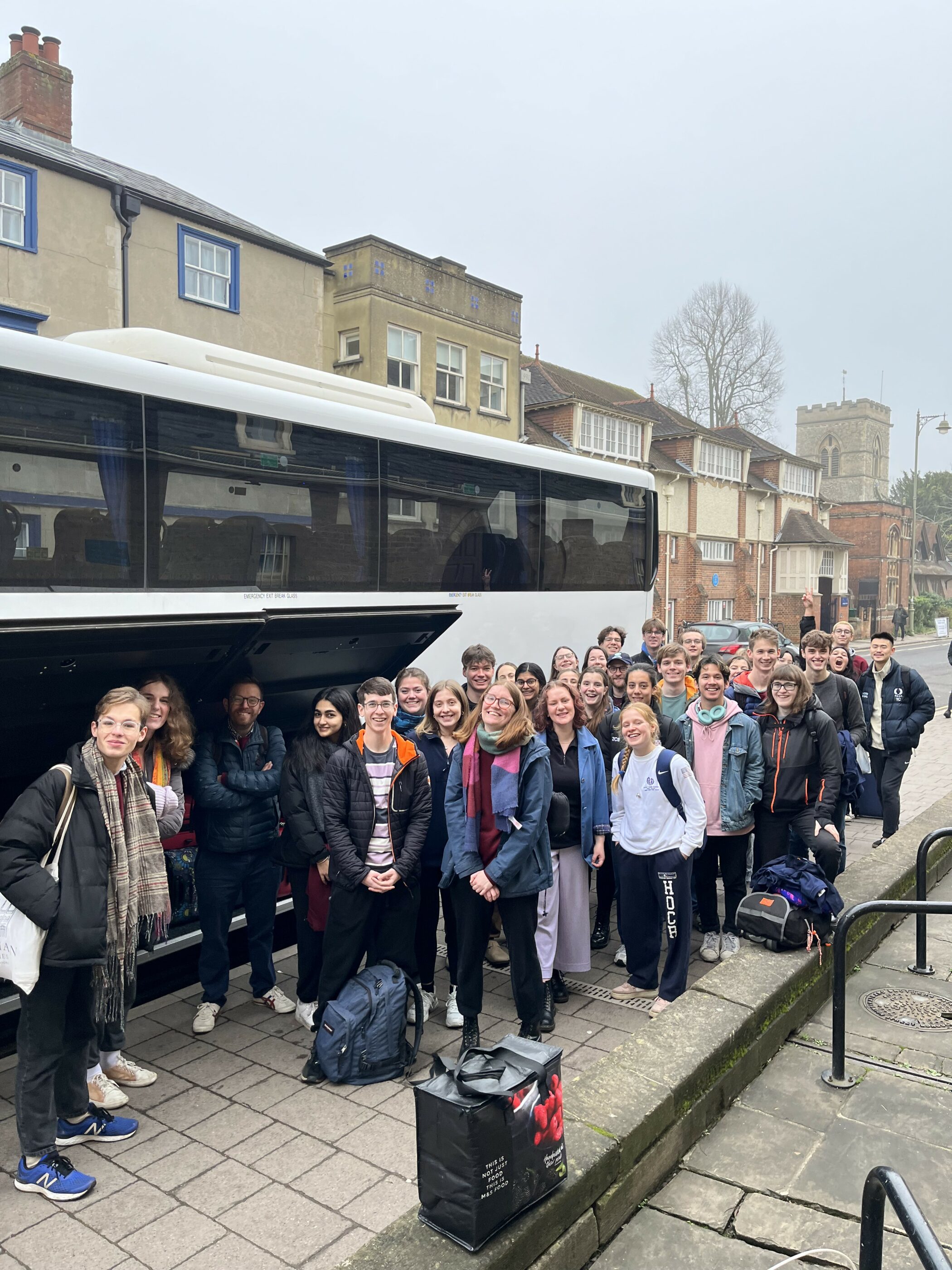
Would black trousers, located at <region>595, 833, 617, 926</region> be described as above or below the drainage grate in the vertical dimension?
above

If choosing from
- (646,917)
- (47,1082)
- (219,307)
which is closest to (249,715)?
(47,1082)

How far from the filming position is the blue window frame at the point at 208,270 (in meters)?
19.9

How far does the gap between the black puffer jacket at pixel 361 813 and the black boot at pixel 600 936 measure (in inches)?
73.9

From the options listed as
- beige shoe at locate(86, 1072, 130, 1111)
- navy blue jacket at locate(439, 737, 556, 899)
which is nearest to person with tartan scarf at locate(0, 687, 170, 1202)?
beige shoe at locate(86, 1072, 130, 1111)

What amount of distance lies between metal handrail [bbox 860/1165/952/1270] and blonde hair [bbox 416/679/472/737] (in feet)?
11.1

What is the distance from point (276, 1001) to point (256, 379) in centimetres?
483

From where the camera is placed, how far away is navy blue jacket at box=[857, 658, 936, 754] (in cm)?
804

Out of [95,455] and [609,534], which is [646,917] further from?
[609,534]

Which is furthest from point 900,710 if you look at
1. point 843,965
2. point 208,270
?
point 208,270

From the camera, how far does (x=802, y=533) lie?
43281mm

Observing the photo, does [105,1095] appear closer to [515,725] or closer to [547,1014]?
[547,1014]

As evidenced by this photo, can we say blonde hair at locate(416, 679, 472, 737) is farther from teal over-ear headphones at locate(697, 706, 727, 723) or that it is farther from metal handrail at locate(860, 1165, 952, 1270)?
metal handrail at locate(860, 1165, 952, 1270)

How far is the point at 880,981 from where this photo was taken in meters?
5.47

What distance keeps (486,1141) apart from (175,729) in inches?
109
